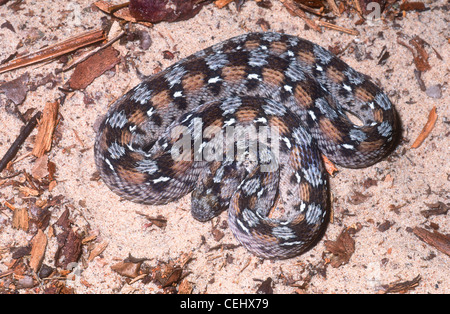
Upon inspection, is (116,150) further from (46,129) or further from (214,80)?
(214,80)

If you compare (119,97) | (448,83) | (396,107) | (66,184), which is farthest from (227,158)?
(448,83)

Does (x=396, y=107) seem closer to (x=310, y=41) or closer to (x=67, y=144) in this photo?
(x=310, y=41)

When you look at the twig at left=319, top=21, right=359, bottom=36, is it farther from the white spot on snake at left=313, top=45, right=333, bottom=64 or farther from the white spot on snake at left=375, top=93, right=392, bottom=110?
the white spot on snake at left=375, top=93, right=392, bottom=110

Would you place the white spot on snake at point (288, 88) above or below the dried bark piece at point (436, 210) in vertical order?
above

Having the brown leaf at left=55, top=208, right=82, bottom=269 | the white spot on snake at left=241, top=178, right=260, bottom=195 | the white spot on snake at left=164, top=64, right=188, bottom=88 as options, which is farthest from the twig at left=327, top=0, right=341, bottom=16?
the brown leaf at left=55, top=208, right=82, bottom=269

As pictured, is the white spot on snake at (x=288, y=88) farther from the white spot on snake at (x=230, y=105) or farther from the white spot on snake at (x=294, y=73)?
the white spot on snake at (x=230, y=105)

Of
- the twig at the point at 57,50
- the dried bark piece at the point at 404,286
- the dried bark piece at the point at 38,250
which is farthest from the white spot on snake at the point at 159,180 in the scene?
the dried bark piece at the point at 404,286
